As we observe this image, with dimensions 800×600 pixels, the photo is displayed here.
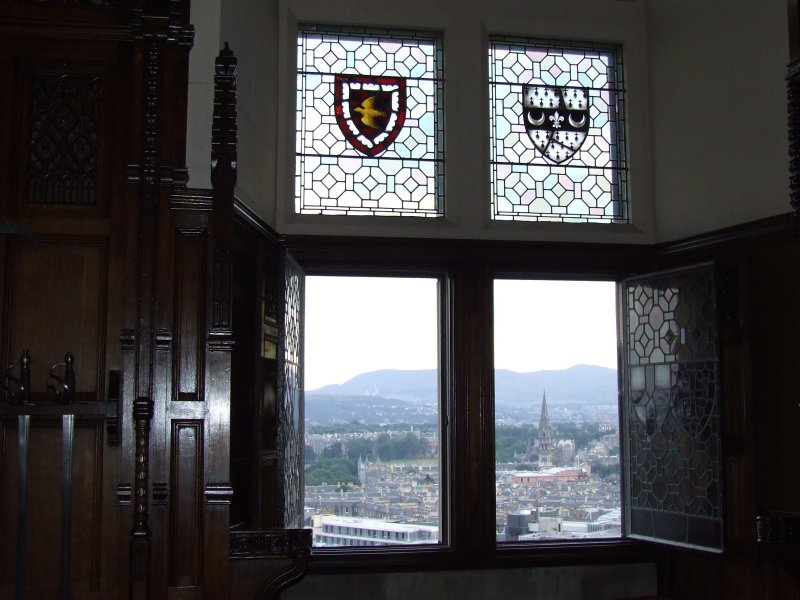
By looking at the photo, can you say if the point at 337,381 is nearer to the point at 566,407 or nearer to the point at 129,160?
the point at 566,407

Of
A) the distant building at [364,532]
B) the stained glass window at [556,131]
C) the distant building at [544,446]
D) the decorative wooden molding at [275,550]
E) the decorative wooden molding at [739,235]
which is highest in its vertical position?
the stained glass window at [556,131]

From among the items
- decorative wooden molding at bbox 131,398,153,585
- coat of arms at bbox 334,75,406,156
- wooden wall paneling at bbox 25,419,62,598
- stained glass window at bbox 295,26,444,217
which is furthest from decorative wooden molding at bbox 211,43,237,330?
coat of arms at bbox 334,75,406,156

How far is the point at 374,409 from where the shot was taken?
5.46 m

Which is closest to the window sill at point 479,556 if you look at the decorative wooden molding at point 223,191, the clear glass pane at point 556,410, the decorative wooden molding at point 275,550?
the clear glass pane at point 556,410

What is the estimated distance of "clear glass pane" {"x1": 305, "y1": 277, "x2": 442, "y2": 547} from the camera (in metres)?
5.34

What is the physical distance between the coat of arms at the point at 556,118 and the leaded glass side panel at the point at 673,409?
894 millimetres

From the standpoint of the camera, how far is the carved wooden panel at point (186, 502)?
3.70 meters

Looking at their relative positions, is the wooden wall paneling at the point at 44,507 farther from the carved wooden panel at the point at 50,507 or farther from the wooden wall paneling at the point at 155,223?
the wooden wall paneling at the point at 155,223

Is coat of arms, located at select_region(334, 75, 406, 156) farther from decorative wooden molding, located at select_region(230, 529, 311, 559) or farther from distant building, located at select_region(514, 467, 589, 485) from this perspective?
decorative wooden molding, located at select_region(230, 529, 311, 559)

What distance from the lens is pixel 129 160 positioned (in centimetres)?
373

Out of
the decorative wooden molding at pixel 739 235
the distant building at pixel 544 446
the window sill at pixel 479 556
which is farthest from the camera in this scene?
the distant building at pixel 544 446

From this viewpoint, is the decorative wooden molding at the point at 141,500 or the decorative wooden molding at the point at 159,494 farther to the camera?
→ the decorative wooden molding at the point at 159,494

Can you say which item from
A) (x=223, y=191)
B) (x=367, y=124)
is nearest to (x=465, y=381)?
(x=367, y=124)

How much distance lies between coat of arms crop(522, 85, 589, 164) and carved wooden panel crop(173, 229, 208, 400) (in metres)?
2.54
